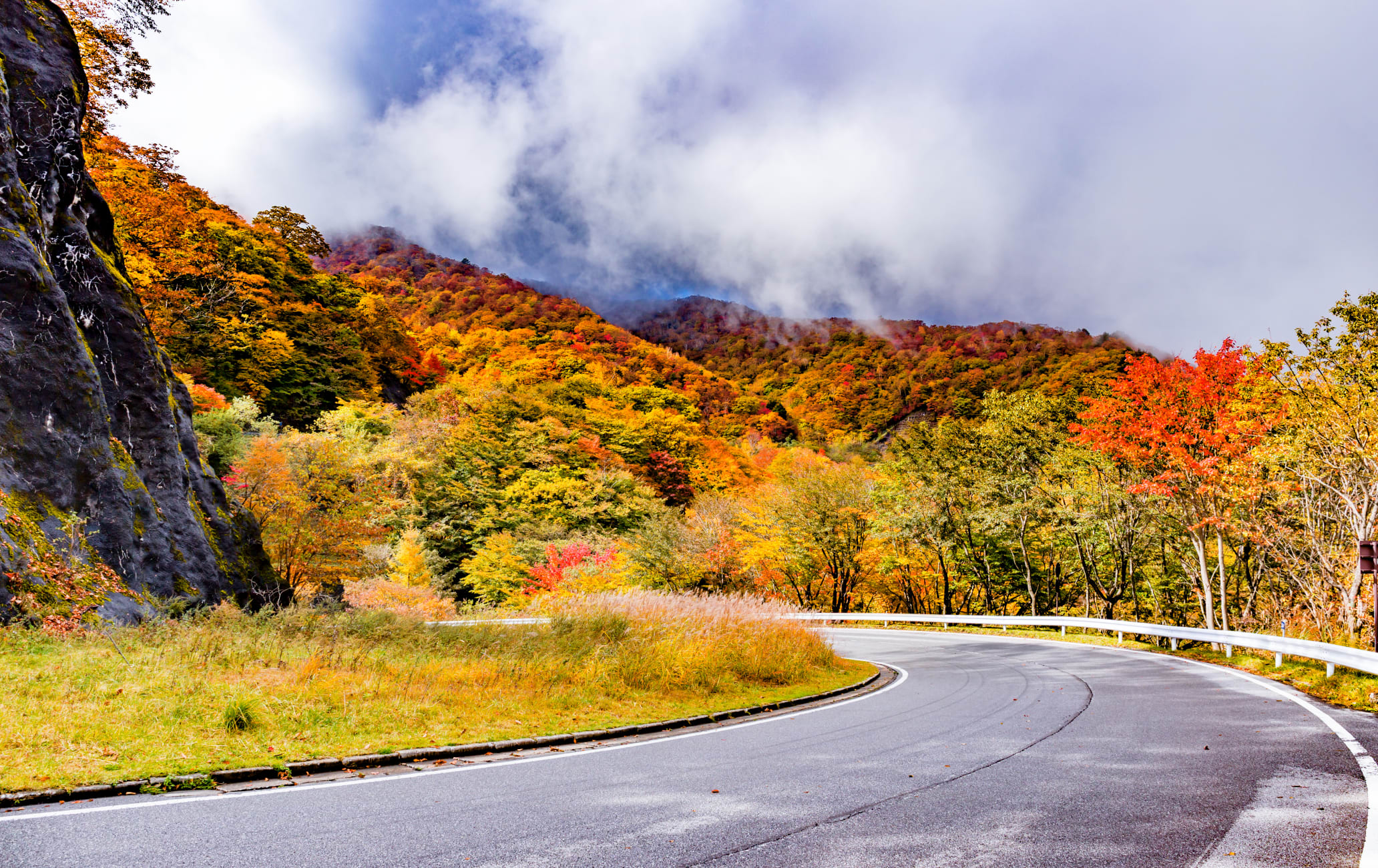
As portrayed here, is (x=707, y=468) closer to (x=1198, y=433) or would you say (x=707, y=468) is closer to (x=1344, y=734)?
(x=1198, y=433)

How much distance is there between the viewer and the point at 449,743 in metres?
7.36

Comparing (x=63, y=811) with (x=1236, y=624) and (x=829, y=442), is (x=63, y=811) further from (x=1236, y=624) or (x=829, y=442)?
(x=829, y=442)

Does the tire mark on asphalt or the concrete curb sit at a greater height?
the tire mark on asphalt

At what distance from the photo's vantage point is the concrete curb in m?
5.09

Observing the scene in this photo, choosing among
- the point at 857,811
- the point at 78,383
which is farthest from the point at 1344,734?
the point at 78,383

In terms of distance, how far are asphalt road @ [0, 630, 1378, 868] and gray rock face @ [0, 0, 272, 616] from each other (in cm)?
772

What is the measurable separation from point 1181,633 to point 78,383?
23697mm

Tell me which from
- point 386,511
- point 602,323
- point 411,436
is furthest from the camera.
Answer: point 602,323

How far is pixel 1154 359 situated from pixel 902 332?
74.4 meters

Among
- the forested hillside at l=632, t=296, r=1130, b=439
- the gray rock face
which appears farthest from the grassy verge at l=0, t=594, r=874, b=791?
the forested hillside at l=632, t=296, r=1130, b=439

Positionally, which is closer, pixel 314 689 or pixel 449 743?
pixel 449 743

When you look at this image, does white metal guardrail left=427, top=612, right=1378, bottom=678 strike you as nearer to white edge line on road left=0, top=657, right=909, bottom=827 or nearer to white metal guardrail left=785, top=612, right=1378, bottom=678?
white metal guardrail left=785, top=612, right=1378, bottom=678

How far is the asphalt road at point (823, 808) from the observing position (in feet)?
13.2

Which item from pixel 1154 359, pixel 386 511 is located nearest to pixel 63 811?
pixel 1154 359
